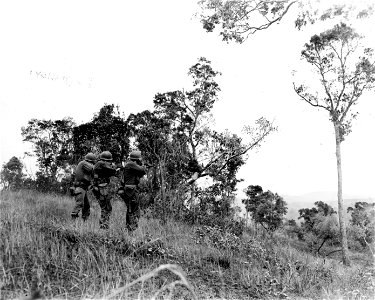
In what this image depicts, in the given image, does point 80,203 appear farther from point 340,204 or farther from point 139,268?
point 340,204

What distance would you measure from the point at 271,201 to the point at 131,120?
1209 centimetres

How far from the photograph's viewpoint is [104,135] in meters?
15.0

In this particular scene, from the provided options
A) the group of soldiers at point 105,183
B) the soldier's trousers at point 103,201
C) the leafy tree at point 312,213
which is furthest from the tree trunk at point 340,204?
the soldier's trousers at point 103,201

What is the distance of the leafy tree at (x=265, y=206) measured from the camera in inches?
869

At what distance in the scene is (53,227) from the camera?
5.71 metres

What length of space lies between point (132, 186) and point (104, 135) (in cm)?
861

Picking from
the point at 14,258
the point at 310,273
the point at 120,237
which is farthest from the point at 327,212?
the point at 14,258

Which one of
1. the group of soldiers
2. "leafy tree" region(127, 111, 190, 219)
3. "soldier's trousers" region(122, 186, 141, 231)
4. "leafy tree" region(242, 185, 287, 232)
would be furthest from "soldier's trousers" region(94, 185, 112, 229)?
"leafy tree" region(242, 185, 287, 232)

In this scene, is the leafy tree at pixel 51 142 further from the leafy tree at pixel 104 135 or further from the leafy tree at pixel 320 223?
the leafy tree at pixel 320 223

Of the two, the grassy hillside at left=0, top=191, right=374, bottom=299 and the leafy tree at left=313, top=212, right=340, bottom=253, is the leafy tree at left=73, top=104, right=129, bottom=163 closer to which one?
the grassy hillside at left=0, top=191, right=374, bottom=299

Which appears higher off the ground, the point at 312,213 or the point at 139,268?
the point at 139,268

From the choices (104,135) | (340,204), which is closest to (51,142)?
(104,135)

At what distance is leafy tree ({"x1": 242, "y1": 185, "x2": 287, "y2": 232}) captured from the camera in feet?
72.4

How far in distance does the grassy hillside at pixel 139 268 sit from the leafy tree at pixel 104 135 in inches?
313
